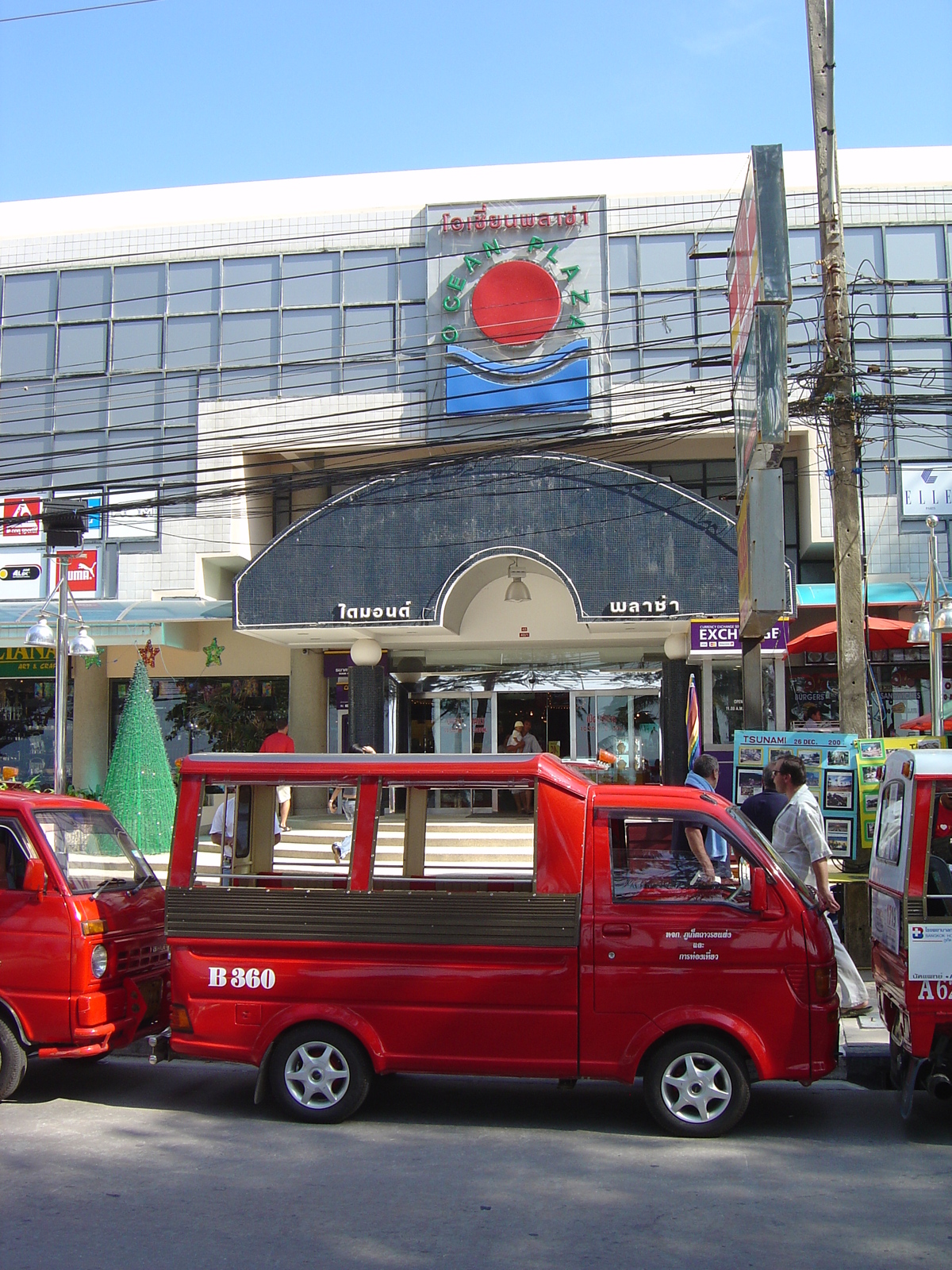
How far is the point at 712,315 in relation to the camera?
63.2 feet

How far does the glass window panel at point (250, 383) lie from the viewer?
802 inches

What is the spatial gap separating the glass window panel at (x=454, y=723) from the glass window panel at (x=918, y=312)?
393 inches

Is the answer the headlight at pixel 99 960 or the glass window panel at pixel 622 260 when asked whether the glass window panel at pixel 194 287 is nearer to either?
the glass window panel at pixel 622 260

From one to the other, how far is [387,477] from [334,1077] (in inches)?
454

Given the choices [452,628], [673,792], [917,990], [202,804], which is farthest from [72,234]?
[917,990]

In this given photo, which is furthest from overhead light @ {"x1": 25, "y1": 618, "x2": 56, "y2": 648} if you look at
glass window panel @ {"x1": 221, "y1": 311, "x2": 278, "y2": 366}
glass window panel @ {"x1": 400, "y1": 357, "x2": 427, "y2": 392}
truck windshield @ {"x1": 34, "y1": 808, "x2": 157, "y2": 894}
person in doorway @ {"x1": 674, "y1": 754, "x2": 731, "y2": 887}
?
person in doorway @ {"x1": 674, "y1": 754, "x2": 731, "y2": 887}

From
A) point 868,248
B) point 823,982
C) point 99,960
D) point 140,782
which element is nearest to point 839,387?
point 823,982

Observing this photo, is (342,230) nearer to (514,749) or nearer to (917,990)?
(514,749)

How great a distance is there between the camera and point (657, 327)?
19.3m

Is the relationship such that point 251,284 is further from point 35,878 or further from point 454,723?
point 35,878

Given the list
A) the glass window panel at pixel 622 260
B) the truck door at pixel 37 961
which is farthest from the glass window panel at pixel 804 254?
the truck door at pixel 37 961

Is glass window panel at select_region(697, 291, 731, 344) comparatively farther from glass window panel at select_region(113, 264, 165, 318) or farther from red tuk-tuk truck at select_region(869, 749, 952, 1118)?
red tuk-tuk truck at select_region(869, 749, 952, 1118)

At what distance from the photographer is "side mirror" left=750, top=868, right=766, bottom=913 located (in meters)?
6.12

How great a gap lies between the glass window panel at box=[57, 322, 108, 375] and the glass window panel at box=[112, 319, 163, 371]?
27 cm
